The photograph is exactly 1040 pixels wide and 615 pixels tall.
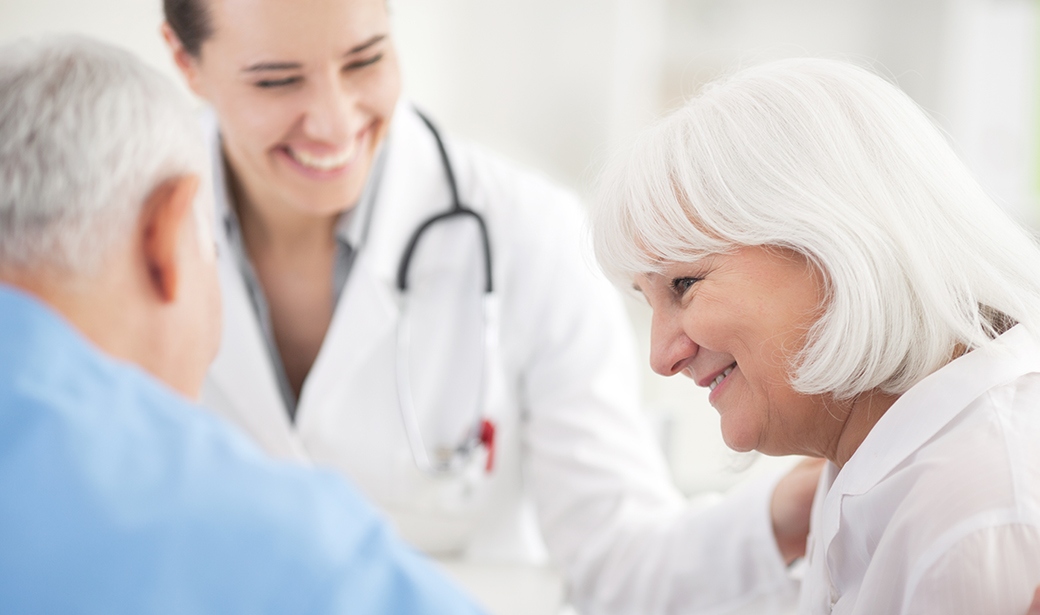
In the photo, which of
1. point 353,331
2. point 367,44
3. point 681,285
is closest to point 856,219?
point 681,285

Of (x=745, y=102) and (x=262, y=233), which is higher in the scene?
(x=745, y=102)

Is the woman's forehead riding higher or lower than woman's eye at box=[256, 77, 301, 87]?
higher

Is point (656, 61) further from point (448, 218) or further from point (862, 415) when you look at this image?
point (862, 415)

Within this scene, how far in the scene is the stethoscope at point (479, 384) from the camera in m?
1.32

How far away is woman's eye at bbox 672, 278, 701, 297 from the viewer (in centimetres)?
Result: 87

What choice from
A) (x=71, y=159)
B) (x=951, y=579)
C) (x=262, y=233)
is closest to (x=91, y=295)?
(x=71, y=159)

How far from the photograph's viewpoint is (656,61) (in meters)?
2.69

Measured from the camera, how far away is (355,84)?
1.21m

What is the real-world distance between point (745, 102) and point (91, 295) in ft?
1.98

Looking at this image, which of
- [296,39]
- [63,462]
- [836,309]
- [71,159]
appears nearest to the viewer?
[63,462]

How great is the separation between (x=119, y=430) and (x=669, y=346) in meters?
0.53

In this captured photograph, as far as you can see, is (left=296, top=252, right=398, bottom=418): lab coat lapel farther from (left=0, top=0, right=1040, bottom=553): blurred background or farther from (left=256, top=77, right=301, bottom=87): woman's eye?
(left=0, top=0, right=1040, bottom=553): blurred background

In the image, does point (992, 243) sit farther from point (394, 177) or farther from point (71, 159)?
point (394, 177)

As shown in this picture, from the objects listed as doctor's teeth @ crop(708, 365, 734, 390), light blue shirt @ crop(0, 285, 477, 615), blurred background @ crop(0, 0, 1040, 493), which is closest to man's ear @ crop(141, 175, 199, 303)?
light blue shirt @ crop(0, 285, 477, 615)
